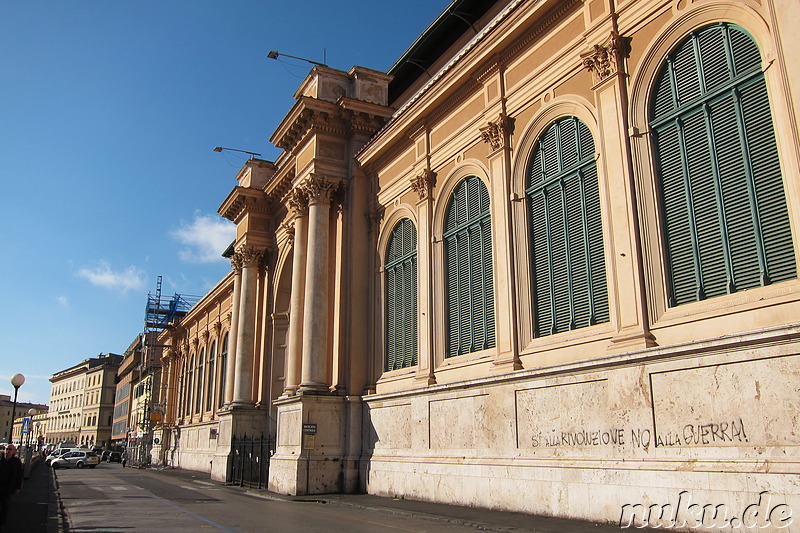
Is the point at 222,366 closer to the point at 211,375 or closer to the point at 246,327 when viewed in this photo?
the point at 211,375

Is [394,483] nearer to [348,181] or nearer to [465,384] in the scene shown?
[465,384]

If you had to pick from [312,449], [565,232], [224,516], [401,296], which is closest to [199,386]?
[312,449]

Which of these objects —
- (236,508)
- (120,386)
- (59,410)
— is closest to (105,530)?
(236,508)

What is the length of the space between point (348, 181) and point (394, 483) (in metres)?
10.4

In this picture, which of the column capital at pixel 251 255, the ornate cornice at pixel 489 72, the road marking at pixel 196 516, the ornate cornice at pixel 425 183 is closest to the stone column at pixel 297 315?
the road marking at pixel 196 516

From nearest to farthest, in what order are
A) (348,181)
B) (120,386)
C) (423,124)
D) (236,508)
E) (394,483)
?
(236,508) < (394,483) < (423,124) < (348,181) < (120,386)

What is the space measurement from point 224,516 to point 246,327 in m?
16.8

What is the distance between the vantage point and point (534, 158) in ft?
51.2

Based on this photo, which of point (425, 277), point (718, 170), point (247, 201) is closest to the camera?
point (718, 170)

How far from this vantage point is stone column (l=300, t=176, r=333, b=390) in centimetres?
2158

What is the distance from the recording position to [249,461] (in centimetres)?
2700

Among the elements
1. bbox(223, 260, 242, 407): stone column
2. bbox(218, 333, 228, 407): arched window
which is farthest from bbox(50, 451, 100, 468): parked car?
bbox(223, 260, 242, 407): stone column

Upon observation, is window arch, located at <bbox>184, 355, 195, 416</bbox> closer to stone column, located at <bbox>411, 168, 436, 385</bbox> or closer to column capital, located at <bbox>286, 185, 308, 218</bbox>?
column capital, located at <bbox>286, 185, 308, 218</bbox>

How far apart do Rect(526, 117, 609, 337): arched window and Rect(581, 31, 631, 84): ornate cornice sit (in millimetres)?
1149
